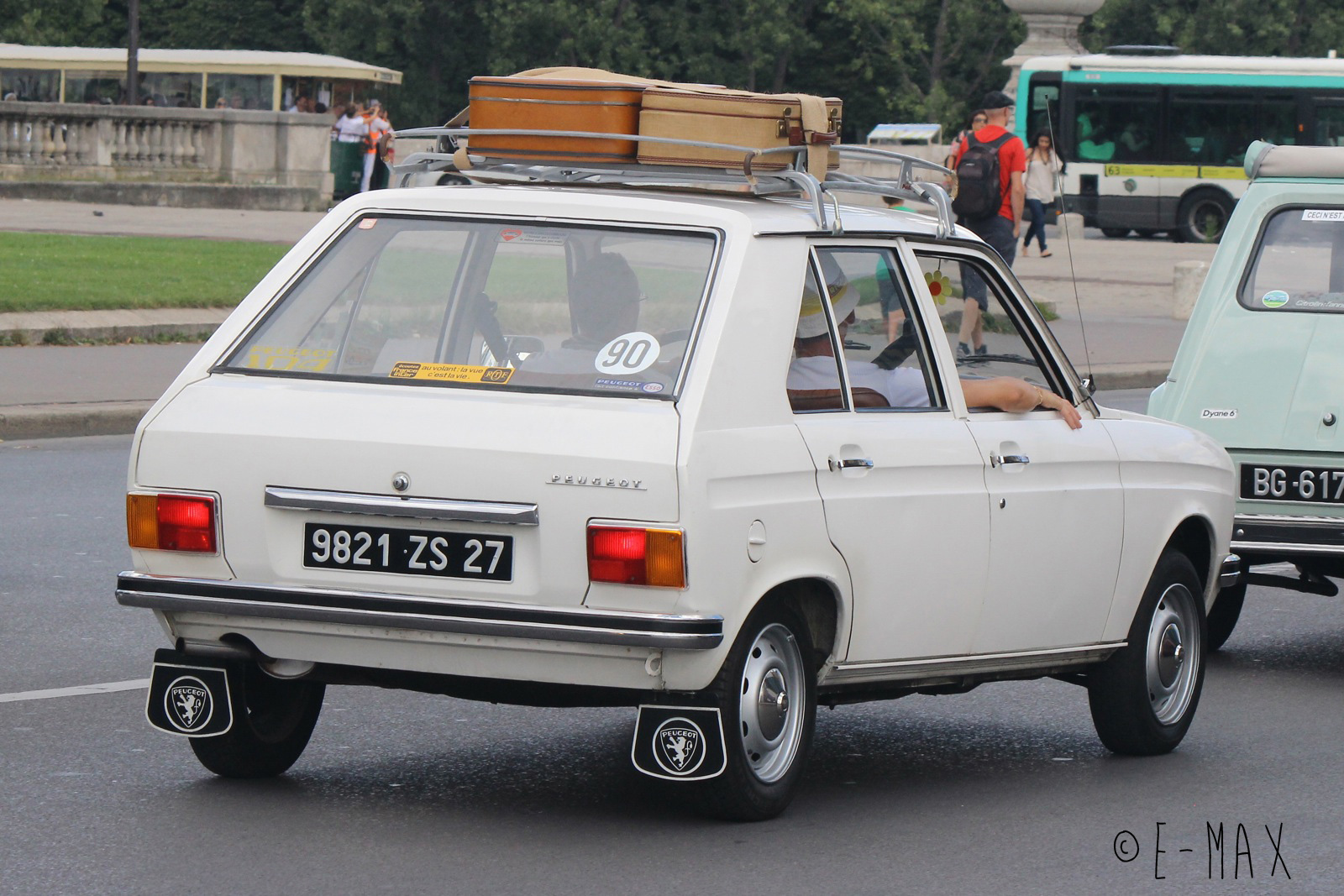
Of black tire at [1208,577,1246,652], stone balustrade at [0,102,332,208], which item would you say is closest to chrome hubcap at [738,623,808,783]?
black tire at [1208,577,1246,652]

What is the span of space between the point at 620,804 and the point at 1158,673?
75.4 inches

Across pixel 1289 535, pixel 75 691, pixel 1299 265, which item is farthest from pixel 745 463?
pixel 1299 265

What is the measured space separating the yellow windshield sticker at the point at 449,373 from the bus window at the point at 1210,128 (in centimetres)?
3761

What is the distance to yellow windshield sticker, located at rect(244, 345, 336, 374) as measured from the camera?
563 centimetres

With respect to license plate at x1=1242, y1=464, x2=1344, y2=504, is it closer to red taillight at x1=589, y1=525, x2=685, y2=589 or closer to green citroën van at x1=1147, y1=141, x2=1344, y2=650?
green citroën van at x1=1147, y1=141, x2=1344, y2=650

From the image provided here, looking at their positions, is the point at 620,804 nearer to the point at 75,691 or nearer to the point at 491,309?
the point at 491,309

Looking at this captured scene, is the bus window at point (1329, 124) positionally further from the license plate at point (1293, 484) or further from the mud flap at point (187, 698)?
the mud flap at point (187, 698)

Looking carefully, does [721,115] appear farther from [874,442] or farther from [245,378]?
[245,378]

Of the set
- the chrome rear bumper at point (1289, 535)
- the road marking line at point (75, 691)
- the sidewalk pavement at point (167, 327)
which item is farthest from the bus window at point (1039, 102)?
the road marking line at point (75, 691)

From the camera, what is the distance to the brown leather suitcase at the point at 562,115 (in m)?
5.98

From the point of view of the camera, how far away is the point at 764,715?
544cm

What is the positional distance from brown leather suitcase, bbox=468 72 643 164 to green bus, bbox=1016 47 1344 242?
118 feet

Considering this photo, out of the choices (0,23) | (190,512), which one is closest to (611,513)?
(190,512)

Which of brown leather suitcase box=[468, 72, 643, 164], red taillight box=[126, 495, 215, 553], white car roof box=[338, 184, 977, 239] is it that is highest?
brown leather suitcase box=[468, 72, 643, 164]
